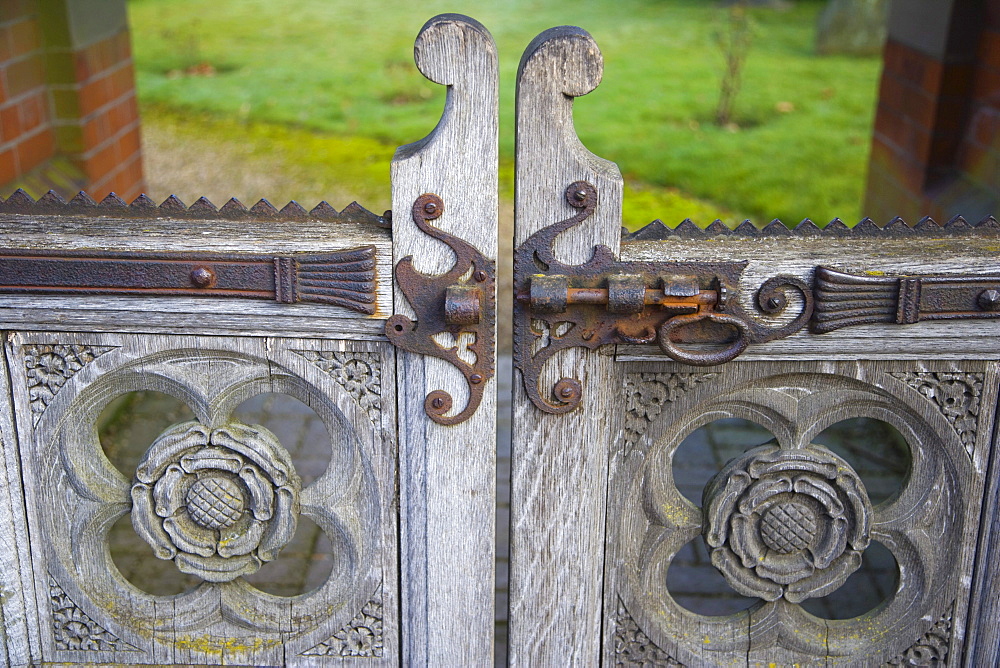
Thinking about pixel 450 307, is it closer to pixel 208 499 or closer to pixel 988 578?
pixel 208 499

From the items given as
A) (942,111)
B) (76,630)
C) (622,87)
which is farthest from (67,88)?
(622,87)

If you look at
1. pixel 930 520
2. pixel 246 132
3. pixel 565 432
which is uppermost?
pixel 565 432

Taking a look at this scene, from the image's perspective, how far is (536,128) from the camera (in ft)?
5.06

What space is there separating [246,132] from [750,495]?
8.07m

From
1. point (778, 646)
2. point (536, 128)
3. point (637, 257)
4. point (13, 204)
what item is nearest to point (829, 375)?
point (637, 257)

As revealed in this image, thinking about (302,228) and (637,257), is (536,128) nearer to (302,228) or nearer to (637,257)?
(637,257)

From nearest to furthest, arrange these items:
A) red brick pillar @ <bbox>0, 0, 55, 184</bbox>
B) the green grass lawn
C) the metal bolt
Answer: the metal bolt < red brick pillar @ <bbox>0, 0, 55, 184</bbox> < the green grass lawn

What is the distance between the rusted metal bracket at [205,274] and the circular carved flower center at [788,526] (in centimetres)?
82

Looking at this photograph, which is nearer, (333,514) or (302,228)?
(302,228)

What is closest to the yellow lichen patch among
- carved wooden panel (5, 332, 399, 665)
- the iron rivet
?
carved wooden panel (5, 332, 399, 665)

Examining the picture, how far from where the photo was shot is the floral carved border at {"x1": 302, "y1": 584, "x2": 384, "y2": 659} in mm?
1814

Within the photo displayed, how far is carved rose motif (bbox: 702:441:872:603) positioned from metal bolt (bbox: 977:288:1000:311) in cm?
37

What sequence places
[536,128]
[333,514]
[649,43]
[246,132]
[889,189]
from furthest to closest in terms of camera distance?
1. [649,43]
2. [246,132]
3. [889,189]
4. [333,514]
5. [536,128]

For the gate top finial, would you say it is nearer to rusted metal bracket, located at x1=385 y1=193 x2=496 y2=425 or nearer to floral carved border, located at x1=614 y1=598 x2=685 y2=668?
rusted metal bracket, located at x1=385 y1=193 x2=496 y2=425
